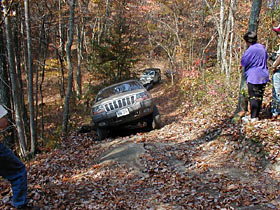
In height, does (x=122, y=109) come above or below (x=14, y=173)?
below

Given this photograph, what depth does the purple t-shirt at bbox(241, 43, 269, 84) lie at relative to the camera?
5.33 meters

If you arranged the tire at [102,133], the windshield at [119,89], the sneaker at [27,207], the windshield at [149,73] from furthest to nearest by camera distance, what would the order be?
1. the windshield at [149,73]
2. the windshield at [119,89]
3. the tire at [102,133]
4. the sneaker at [27,207]

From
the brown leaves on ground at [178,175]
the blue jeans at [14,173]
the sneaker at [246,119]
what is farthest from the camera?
the sneaker at [246,119]

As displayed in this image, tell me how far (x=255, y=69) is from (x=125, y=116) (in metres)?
4.12

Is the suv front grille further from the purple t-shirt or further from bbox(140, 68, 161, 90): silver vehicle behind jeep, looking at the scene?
bbox(140, 68, 161, 90): silver vehicle behind jeep

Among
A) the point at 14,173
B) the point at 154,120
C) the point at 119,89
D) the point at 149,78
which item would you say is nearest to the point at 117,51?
the point at 119,89

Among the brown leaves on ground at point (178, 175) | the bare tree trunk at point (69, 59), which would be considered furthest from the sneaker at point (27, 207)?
the bare tree trunk at point (69, 59)

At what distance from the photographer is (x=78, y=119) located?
574 inches

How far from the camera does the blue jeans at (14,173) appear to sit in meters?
3.42

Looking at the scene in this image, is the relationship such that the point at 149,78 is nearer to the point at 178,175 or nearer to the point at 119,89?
the point at 119,89

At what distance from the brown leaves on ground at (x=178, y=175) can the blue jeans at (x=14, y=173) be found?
408 millimetres

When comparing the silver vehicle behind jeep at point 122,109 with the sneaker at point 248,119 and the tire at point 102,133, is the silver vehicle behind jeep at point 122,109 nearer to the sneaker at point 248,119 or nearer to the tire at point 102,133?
the tire at point 102,133

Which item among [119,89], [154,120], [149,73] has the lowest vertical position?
[149,73]

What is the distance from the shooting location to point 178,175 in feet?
16.5
